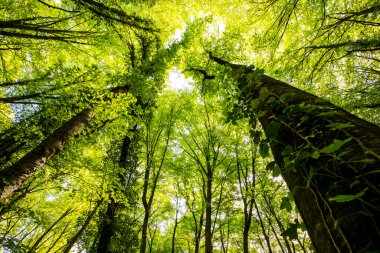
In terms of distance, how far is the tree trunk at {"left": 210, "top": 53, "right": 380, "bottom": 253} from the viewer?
0.73 metres

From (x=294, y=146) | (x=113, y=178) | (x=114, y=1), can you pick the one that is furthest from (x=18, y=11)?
(x=294, y=146)

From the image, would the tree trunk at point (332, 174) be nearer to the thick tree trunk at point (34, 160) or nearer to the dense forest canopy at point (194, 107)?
the dense forest canopy at point (194, 107)

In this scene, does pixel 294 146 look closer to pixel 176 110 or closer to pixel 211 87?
pixel 211 87

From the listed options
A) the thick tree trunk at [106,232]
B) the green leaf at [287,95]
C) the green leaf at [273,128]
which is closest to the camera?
the green leaf at [273,128]

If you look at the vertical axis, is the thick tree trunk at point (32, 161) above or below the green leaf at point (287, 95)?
above

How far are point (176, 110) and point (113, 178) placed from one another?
21.4ft

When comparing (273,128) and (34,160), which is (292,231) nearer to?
(273,128)

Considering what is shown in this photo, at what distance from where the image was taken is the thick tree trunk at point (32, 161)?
12.1ft

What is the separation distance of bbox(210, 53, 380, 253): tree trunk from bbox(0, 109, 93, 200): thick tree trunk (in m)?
4.31

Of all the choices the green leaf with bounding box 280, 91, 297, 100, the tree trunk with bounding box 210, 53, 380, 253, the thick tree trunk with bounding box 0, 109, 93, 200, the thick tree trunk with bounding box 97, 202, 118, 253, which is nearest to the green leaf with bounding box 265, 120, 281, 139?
the tree trunk with bounding box 210, 53, 380, 253

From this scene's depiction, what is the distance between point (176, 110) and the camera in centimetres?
1273

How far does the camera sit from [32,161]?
4078 millimetres

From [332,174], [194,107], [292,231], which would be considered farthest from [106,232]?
[332,174]

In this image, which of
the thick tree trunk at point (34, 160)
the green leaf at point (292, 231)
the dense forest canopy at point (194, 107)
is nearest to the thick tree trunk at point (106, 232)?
the dense forest canopy at point (194, 107)
